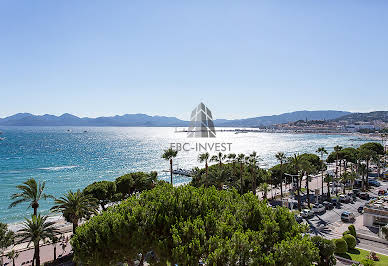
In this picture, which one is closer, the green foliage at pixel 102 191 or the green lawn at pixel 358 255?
the green lawn at pixel 358 255

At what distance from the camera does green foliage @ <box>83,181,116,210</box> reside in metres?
35.9

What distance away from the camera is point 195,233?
13516mm

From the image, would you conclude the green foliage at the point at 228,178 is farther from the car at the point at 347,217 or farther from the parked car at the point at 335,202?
the car at the point at 347,217

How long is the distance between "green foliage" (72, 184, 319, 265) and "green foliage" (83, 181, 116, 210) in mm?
19538

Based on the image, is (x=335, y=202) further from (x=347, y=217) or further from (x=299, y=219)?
(x=299, y=219)

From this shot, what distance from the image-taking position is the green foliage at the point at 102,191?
35875 millimetres

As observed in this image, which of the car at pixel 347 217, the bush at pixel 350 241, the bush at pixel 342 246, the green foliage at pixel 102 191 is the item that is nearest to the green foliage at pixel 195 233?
the bush at pixel 342 246

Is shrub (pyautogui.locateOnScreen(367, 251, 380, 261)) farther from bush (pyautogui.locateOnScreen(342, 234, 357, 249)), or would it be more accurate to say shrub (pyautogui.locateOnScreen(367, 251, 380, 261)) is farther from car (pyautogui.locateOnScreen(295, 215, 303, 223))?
car (pyautogui.locateOnScreen(295, 215, 303, 223))

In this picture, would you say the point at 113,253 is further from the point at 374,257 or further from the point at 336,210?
the point at 336,210

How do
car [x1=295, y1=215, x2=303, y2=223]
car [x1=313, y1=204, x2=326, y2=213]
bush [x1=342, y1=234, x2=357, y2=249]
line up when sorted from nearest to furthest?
bush [x1=342, y1=234, x2=357, y2=249] < car [x1=295, y1=215, x2=303, y2=223] < car [x1=313, y1=204, x2=326, y2=213]

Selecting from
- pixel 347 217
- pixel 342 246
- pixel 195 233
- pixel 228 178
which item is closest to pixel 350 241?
pixel 342 246

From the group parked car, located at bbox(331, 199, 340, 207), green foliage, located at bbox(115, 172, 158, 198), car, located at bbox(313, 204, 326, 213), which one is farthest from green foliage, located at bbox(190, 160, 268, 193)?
parked car, located at bbox(331, 199, 340, 207)

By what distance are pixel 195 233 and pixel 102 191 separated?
1024 inches

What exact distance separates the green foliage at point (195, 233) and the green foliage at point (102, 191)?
19538mm
